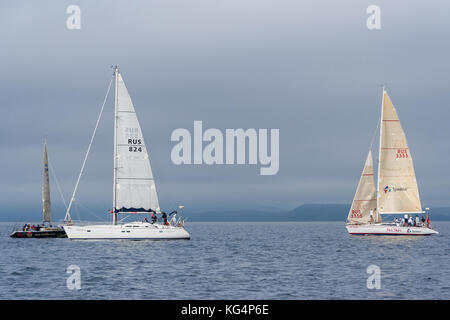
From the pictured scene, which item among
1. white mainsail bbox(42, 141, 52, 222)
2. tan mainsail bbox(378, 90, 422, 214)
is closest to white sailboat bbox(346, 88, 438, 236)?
tan mainsail bbox(378, 90, 422, 214)

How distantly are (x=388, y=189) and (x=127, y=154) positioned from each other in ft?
124

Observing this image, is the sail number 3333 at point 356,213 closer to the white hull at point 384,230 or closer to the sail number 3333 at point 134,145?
the white hull at point 384,230

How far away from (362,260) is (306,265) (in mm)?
6309

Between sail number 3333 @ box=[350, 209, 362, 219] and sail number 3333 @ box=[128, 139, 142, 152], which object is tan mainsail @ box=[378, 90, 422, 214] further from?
sail number 3333 @ box=[128, 139, 142, 152]

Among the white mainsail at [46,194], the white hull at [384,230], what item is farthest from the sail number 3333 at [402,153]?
the white mainsail at [46,194]

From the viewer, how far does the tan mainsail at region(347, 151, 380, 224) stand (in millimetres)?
83438

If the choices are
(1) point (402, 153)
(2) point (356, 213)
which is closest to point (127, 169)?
(2) point (356, 213)

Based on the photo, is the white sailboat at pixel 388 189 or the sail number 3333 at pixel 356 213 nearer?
the white sailboat at pixel 388 189

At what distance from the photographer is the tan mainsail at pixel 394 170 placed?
8050cm

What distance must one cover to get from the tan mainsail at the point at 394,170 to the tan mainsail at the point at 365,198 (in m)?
1.13

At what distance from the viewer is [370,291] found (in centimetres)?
3359

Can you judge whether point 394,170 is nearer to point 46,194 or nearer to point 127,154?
point 127,154

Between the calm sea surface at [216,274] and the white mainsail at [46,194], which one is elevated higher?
the white mainsail at [46,194]
